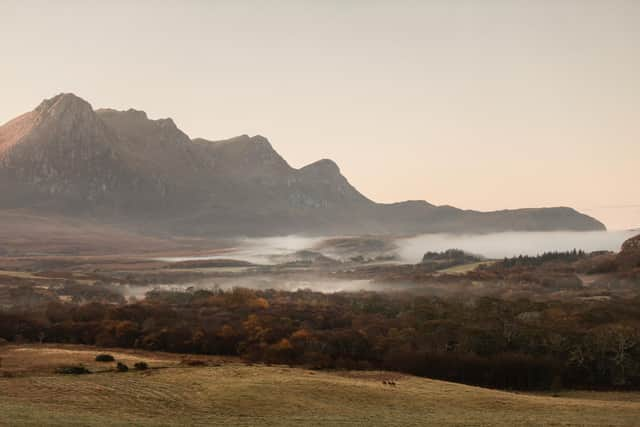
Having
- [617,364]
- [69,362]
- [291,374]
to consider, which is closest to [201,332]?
[69,362]

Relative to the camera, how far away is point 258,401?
80.9 m

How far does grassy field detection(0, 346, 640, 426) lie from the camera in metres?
68.4

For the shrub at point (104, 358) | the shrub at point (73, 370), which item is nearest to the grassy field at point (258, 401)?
the shrub at point (73, 370)

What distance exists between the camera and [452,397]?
3494 inches

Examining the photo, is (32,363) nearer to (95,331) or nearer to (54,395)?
(54,395)

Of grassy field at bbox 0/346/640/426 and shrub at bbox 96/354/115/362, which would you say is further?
shrub at bbox 96/354/115/362

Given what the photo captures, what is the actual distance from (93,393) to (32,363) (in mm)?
37265

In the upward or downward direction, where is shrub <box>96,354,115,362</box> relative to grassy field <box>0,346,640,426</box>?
downward

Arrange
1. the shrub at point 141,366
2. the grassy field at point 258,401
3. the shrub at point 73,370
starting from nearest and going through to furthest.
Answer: the grassy field at point 258,401, the shrub at point 73,370, the shrub at point 141,366

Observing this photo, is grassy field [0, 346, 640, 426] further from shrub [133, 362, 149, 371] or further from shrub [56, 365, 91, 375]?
shrub [133, 362, 149, 371]

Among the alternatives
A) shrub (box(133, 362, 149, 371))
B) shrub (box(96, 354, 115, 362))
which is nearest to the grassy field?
shrub (box(133, 362, 149, 371))

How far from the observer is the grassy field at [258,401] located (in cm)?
6844

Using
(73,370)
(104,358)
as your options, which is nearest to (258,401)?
(73,370)

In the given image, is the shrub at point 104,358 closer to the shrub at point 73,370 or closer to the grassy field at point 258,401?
the grassy field at point 258,401
